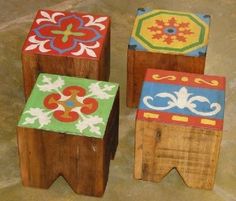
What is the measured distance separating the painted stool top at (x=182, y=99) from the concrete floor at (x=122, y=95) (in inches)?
12.3

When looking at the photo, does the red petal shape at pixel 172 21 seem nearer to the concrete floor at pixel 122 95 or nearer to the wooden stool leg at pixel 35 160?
the concrete floor at pixel 122 95

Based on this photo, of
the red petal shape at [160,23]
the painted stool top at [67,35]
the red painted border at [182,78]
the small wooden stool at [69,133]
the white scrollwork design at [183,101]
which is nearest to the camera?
the small wooden stool at [69,133]

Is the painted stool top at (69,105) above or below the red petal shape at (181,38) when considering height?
below

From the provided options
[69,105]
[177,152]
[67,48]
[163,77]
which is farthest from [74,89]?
[177,152]

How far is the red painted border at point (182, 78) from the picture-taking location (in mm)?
2855

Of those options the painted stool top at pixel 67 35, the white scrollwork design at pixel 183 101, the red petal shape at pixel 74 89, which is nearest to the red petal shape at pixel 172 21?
the painted stool top at pixel 67 35

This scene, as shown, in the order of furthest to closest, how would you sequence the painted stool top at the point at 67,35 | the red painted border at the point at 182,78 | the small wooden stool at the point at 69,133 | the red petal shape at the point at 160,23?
the red petal shape at the point at 160,23, the painted stool top at the point at 67,35, the red painted border at the point at 182,78, the small wooden stool at the point at 69,133

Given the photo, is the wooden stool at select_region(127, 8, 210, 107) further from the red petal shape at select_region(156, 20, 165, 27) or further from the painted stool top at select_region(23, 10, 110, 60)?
the painted stool top at select_region(23, 10, 110, 60)

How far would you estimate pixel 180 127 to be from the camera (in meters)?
2.65

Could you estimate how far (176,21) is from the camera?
316 cm

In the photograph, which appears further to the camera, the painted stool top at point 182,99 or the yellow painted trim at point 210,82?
the yellow painted trim at point 210,82

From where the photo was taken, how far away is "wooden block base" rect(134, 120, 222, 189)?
8.75 ft

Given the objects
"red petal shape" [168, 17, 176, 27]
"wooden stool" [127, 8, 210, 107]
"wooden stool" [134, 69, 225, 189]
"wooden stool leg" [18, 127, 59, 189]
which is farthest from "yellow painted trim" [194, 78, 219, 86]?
"wooden stool leg" [18, 127, 59, 189]

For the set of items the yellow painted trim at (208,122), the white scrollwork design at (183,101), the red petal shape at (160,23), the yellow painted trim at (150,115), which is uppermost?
the red petal shape at (160,23)
